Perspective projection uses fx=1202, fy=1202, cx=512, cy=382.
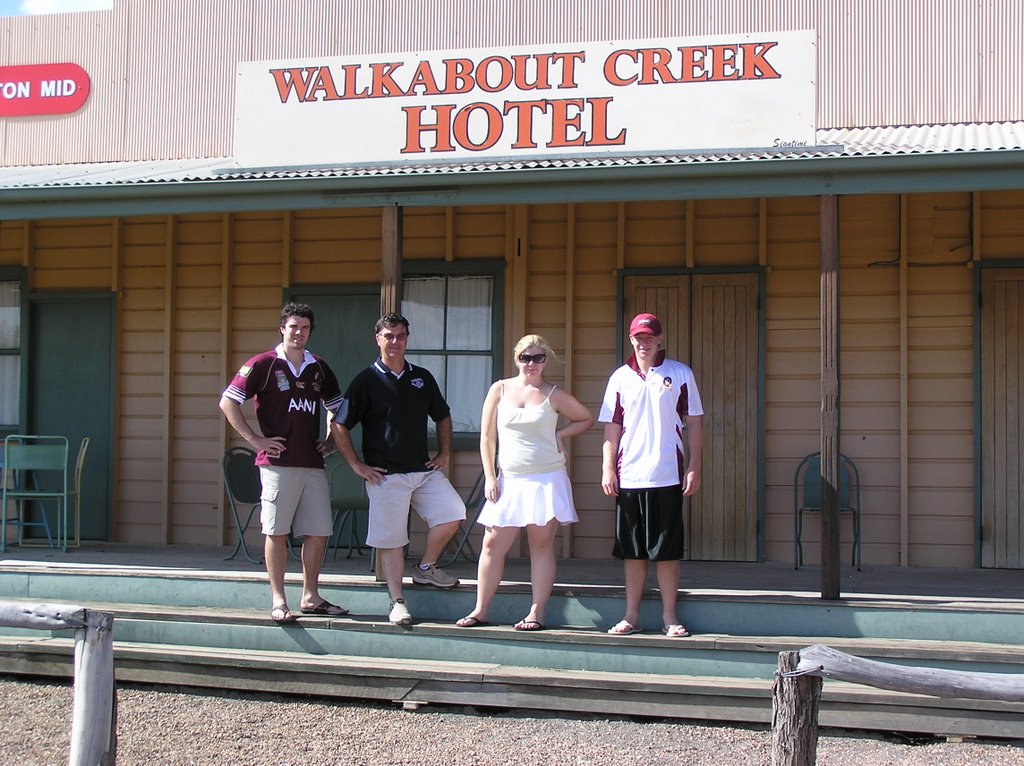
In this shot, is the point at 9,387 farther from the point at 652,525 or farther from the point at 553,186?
the point at 652,525

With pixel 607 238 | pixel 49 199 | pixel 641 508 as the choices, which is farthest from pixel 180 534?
pixel 641 508

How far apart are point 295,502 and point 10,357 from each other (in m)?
4.35

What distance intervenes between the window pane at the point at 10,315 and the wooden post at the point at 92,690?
5.71m

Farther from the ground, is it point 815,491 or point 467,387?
point 467,387

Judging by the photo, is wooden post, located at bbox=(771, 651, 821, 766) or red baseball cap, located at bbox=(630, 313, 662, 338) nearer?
wooden post, located at bbox=(771, 651, 821, 766)

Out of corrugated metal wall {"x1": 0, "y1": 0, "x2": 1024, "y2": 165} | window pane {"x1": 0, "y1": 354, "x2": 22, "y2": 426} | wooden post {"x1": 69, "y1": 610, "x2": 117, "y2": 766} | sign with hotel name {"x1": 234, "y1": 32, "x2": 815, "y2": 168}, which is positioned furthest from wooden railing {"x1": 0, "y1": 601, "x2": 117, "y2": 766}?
corrugated metal wall {"x1": 0, "y1": 0, "x2": 1024, "y2": 165}

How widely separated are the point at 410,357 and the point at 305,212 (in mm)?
1408

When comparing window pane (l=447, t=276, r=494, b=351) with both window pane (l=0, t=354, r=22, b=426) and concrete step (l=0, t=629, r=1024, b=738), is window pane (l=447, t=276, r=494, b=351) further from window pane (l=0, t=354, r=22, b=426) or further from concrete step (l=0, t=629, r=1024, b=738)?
window pane (l=0, t=354, r=22, b=426)

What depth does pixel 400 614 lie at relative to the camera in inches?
253

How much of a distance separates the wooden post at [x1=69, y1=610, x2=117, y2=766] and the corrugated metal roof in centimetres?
330

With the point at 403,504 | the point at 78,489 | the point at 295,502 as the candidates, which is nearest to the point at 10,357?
the point at 78,489

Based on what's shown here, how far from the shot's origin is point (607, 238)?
8539 millimetres

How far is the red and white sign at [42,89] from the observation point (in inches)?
395

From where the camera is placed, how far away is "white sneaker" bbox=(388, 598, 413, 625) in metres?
6.41
